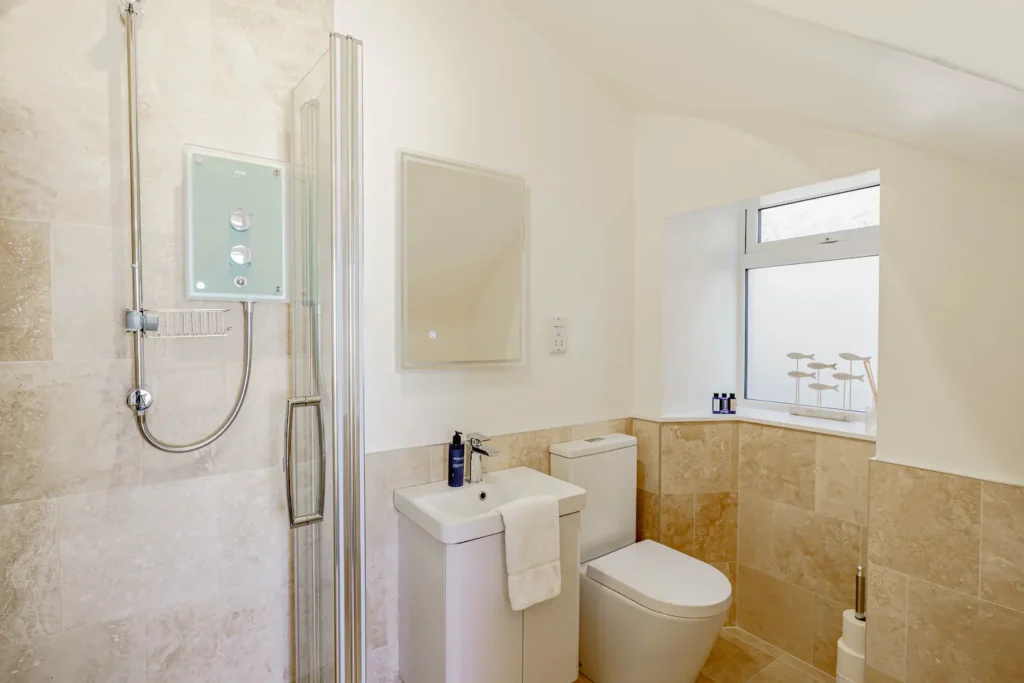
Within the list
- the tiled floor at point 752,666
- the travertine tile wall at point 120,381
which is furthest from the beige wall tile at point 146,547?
the tiled floor at point 752,666

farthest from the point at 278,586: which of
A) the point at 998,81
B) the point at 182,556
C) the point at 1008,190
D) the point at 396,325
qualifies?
the point at 1008,190

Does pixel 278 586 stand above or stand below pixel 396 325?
below

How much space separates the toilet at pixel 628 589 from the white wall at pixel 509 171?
0.74ft

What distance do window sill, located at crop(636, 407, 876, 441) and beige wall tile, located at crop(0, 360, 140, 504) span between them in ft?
6.43

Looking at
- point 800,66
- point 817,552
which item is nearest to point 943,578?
point 817,552

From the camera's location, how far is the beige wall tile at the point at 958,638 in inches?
56.5

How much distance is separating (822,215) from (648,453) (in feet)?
4.55

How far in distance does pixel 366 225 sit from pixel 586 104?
3.93 ft

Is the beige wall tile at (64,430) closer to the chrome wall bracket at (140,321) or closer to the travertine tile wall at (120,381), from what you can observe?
the travertine tile wall at (120,381)

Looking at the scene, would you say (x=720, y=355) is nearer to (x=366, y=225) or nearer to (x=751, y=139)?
(x=751, y=139)

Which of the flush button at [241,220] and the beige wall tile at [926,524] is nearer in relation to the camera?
the flush button at [241,220]

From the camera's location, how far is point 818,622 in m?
2.05

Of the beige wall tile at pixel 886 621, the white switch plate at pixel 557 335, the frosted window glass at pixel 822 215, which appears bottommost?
the beige wall tile at pixel 886 621

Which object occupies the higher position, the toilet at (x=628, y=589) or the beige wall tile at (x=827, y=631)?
the toilet at (x=628, y=589)
